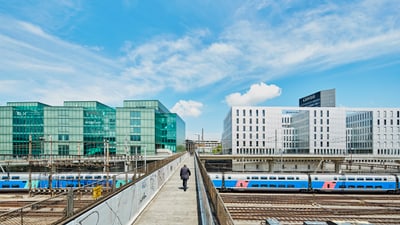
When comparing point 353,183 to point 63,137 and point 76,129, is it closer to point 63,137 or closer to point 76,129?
point 76,129

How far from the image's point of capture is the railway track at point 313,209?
16.3m

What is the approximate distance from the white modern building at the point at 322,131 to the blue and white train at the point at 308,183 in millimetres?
42670

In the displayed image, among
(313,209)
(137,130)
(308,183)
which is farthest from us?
(137,130)

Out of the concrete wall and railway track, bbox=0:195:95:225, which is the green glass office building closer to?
the concrete wall

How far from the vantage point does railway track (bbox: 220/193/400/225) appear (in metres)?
16.3

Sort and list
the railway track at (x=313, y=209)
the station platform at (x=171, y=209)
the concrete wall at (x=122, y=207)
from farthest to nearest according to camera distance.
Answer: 1. the railway track at (x=313, y=209)
2. the station platform at (x=171, y=209)
3. the concrete wall at (x=122, y=207)

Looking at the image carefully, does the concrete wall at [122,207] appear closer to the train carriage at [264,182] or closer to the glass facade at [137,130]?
the train carriage at [264,182]

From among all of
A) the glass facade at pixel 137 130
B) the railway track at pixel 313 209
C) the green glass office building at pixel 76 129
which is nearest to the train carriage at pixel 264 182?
the railway track at pixel 313 209

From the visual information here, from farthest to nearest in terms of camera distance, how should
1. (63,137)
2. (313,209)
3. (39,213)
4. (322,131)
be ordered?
1. (322,131)
2. (63,137)
3. (313,209)
4. (39,213)

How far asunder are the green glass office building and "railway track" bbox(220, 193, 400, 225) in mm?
45144

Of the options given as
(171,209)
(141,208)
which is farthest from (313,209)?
(141,208)

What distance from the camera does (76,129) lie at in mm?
63875

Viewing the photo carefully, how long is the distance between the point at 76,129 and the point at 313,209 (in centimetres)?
6188

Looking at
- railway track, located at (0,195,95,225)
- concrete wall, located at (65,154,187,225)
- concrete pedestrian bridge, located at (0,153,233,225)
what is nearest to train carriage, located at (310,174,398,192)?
concrete pedestrian bridge, located at (0,153,233,225)
